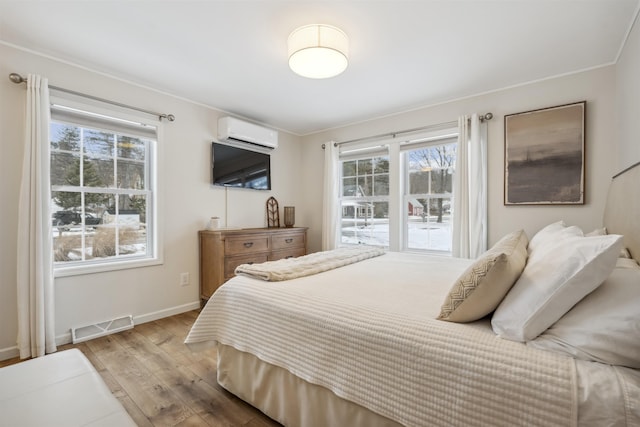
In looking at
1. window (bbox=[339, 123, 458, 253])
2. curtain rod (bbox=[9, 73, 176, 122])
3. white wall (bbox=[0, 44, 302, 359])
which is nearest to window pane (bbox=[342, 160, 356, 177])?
window (bbox=[339, 123, 458, 253])

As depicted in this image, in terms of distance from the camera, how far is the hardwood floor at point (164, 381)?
1550mm

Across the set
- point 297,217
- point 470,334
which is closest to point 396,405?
point 470,334

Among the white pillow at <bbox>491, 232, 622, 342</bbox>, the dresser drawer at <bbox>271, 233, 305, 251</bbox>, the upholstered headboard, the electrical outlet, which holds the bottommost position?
the electrical outlet

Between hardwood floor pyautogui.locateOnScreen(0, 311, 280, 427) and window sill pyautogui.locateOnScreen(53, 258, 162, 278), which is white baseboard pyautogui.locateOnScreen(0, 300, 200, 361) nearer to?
hardwood floor pyautogui.locateOnScreen(0, 311, 280, 427)

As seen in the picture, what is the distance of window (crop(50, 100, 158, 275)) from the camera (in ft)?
8.14

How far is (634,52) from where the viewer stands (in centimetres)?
195

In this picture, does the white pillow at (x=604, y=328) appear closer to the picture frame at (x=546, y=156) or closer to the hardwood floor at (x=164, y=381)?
the hardwood floor at (x=164, y=381)

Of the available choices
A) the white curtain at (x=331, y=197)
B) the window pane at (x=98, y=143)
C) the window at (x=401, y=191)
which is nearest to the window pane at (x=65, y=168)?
the window pane at (x=98, y=143)

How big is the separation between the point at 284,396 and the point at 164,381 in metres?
1.00

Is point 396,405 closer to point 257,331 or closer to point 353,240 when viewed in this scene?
point 257,331

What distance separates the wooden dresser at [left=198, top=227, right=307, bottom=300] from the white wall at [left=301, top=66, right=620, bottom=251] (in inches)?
84.0

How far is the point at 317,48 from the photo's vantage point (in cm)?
188

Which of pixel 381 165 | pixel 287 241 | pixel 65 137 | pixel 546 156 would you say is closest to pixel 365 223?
pixel 381 165

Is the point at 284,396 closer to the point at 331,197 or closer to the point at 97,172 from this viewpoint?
the point at 97,172
